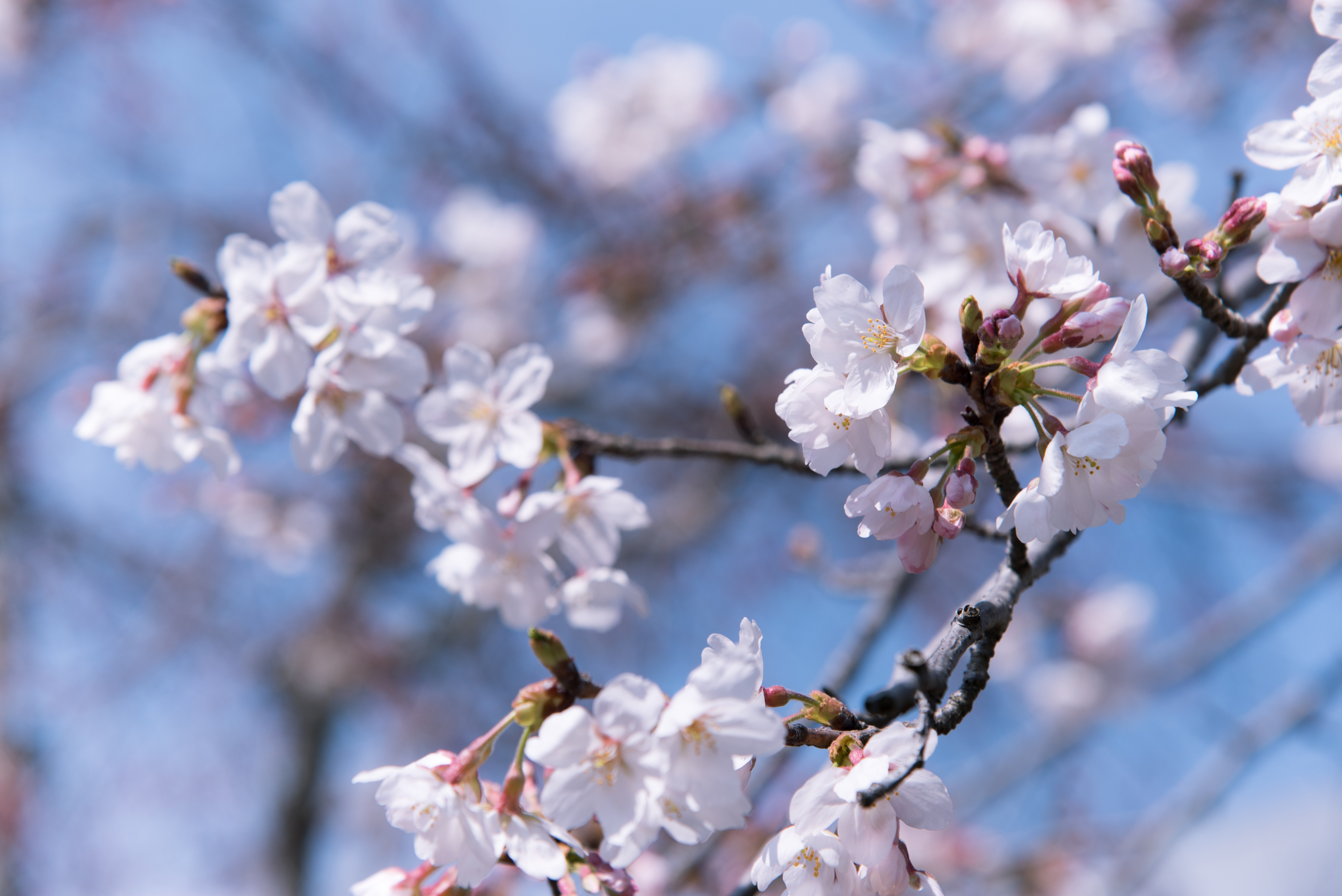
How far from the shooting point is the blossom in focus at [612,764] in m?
0.78

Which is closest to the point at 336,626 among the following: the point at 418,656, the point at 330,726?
the point at 418,656

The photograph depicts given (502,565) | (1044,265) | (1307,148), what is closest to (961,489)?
(1044,265)

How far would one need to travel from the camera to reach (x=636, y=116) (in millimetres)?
5867

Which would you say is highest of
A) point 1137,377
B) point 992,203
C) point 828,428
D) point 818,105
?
point 818,105

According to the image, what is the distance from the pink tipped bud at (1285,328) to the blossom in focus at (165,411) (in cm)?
141

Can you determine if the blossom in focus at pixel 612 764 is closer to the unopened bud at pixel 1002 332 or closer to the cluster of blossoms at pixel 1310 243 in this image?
the unopened bud at pixel 1002 332

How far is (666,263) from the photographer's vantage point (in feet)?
15.4

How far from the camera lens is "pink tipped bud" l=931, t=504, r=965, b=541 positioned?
799 mm

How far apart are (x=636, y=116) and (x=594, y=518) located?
527 centimetres

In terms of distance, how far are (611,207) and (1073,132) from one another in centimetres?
488

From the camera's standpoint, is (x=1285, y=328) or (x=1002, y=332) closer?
(x=1002, y=332)

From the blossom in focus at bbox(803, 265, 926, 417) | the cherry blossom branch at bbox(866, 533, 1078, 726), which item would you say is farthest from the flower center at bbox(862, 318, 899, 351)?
the cherry blossom branch at bbox(866, 533, 1078, 726)

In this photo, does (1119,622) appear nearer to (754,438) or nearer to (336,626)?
(754,438)

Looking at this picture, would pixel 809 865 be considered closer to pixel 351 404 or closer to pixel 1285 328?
pixel 1285 328
